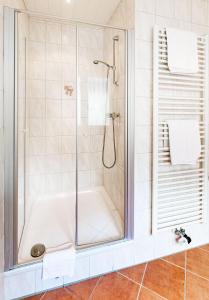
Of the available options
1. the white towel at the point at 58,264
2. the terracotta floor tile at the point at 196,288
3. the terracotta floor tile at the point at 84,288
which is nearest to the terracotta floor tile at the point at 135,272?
the terracotta floor tile at the point at 84,288

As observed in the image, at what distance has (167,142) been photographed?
5.91 ft

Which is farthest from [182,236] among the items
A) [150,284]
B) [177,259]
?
[150,284]

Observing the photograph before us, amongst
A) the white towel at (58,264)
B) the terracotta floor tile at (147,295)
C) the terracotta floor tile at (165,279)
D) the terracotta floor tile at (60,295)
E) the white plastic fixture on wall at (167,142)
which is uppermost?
the white plastic fixture on wall at (167,142)

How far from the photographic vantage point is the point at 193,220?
1.96m

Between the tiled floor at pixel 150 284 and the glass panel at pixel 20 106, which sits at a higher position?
the glass panel at pixel 20 106

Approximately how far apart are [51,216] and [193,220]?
1.54 meters

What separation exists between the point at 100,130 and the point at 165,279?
5.31 feet

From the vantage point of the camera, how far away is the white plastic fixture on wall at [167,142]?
1719 millimetres

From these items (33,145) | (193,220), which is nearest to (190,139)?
(193,220)

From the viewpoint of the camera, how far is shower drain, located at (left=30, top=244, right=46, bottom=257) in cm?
155

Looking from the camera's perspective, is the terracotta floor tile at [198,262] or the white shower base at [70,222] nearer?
the terracotta floor tile at [198,262]

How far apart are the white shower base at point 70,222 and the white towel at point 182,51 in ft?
5.14

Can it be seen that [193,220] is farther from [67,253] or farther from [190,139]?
[67,253]

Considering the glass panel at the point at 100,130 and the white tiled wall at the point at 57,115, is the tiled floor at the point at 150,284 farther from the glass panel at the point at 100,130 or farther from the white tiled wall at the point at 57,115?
the white tiled wall at the point at 57,115
